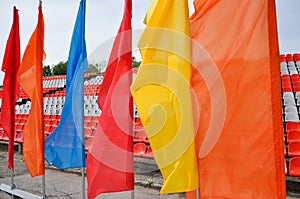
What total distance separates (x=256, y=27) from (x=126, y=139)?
5.60 feet

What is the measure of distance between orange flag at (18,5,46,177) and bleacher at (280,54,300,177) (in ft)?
13.1

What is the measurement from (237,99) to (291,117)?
5.04 meters

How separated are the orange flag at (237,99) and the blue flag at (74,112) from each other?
180 cm

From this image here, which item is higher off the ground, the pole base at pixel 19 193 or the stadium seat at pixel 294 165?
the stadium seat at pixel 294 165

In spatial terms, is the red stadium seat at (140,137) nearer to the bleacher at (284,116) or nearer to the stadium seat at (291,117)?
the bleacher at (284,116)

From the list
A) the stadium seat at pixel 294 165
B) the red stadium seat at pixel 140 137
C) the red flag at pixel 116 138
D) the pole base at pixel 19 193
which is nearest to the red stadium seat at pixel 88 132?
the red stadium seat at pixel 140 137

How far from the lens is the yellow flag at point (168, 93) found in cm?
253

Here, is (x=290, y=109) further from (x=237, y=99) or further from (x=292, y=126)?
(x=237, y=99)

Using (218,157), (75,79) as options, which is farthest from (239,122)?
(75,79)

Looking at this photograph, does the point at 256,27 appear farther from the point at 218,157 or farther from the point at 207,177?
the point at 207,177

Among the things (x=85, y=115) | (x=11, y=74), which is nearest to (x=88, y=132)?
(x=85, y=115)

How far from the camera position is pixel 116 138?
314cm

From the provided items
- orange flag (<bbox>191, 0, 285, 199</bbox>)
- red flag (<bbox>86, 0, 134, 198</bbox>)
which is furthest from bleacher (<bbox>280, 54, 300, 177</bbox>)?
red flag (<bbox>86, 0, 134, 198</bbox>)

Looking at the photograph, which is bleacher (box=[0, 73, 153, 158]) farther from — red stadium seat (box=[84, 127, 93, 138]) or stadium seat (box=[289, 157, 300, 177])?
stadium seat (box=[289, 157, 300, 177])
